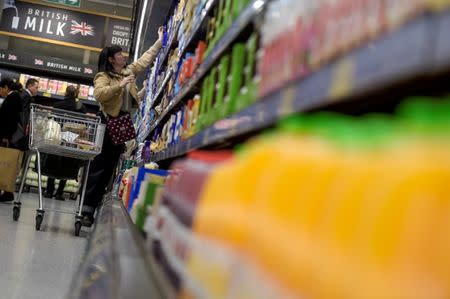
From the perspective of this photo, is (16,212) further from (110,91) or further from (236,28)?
(236,28)

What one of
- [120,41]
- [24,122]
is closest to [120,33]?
[120,41]

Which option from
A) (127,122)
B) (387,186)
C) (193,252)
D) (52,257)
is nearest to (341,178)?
(387,186)

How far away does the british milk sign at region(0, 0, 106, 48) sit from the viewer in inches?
483

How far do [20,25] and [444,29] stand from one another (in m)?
12.9

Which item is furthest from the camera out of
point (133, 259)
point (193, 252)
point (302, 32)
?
point (133, 259)

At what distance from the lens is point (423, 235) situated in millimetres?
469

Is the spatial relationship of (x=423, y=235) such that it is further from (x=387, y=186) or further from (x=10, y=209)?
(x=10, y=209)

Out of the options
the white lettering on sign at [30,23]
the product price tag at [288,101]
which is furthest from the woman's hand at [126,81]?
the white lettering on sign at [30,23]

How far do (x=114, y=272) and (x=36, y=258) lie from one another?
201 cm

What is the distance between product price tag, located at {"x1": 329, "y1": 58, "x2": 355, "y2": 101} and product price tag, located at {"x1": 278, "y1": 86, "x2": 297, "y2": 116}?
0.57ft

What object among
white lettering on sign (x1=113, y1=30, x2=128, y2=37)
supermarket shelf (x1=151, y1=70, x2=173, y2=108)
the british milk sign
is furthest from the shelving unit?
the british milk sign

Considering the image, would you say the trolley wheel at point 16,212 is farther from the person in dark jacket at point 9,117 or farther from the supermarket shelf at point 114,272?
the supermarket shelf at point 114,272

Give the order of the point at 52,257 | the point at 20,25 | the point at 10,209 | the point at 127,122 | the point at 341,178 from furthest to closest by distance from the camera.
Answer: the point at 20,25 → the point at 10,209 → the point at 127,122 → the point at 52,257 → the point at 341,178

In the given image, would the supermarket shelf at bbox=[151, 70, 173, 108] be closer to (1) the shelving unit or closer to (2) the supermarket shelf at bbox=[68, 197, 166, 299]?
(1) the shelving unit
